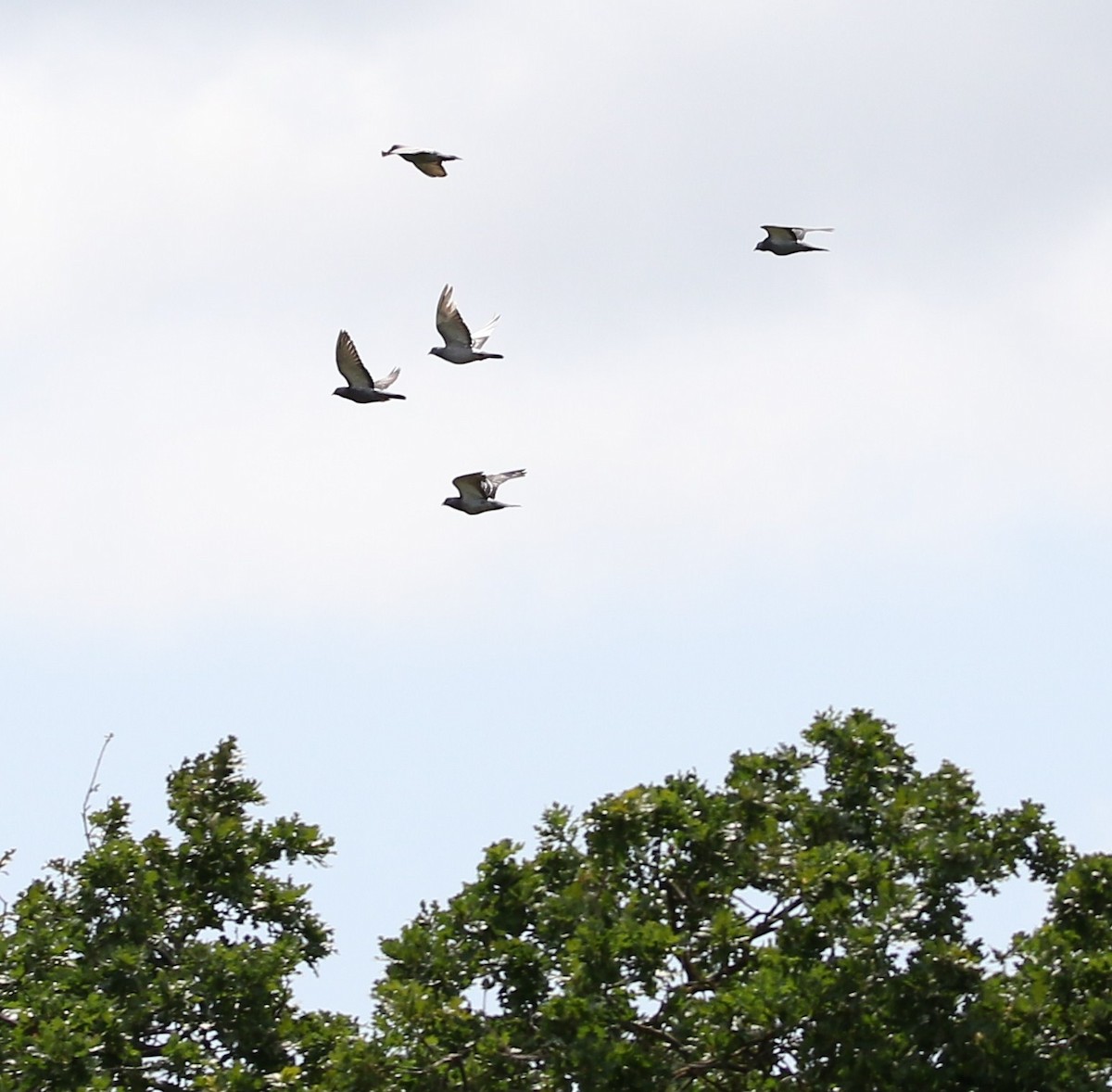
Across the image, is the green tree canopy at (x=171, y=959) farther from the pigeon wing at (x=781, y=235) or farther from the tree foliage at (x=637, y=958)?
the pigeon wing at (x=781, y=235)

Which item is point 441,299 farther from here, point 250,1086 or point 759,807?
point 250,1086

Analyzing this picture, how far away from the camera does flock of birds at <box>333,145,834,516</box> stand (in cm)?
2412

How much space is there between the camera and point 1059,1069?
19125mm

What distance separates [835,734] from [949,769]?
1.09 metres

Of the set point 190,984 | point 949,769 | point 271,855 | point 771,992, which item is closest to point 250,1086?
point 190,984

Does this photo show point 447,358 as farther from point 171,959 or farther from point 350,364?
point 171,959

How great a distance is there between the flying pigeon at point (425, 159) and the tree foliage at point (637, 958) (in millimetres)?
6629

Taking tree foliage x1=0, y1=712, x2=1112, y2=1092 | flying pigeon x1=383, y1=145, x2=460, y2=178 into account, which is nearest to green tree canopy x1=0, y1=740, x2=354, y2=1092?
tree foliage x1=0, y1=712, x2=1112, y2=1092

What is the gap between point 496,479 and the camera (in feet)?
78.9

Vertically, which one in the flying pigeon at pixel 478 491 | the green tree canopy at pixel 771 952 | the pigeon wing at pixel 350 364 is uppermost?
the pigeon wing at pixel 350 364

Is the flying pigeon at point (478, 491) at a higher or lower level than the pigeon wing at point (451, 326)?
lower

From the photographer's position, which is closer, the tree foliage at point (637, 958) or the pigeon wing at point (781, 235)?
the tree foliage at point (637, 958)

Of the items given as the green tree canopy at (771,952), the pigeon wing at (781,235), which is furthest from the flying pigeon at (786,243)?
the green tree canopy at (771,952)

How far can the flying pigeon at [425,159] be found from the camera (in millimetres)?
24453
